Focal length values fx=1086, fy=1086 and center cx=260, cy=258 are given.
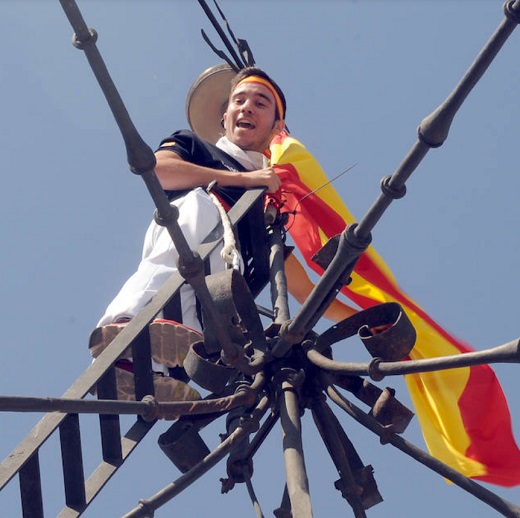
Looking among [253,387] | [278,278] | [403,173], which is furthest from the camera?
[278,278]

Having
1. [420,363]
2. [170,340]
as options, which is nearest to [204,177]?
[170,340]

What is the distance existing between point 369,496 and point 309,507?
0.80 meters

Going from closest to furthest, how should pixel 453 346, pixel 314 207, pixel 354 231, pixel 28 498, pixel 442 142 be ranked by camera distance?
pixel 442 142, pixel 354 231, pixel 28 498, pixel 453 346, pixel 314 207

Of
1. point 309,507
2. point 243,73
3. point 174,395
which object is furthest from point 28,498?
point 243,73

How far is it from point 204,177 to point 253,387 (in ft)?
6.45

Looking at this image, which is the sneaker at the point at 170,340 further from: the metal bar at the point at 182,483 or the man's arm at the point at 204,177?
the man's arm at the point at 204,177

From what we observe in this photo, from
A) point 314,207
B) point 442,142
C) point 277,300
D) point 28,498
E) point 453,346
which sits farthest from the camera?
point 314,207

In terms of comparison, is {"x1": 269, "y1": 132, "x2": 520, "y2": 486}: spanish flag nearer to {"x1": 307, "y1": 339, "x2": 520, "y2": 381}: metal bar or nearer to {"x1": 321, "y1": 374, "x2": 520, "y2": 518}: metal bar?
{"x1": 321, "y1": 374, "x2": 520, "y2": 518}: metal bar

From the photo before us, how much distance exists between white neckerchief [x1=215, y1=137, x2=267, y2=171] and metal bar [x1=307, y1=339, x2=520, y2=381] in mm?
2558

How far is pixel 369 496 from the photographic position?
14.4ft

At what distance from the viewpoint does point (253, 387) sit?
4309 millimetres

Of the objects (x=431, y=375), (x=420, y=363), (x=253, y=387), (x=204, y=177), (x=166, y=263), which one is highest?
(x=204, y=177)

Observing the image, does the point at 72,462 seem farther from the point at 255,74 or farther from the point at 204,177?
the point at 255,74

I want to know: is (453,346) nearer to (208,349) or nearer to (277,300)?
(277,300)
